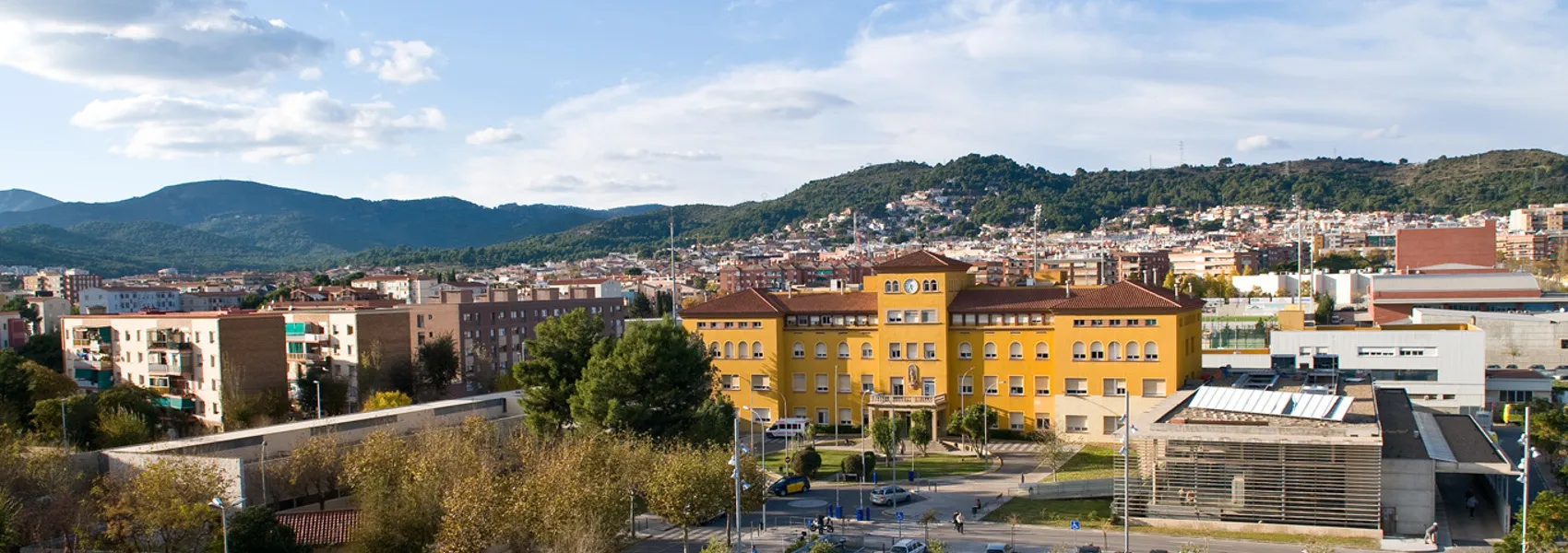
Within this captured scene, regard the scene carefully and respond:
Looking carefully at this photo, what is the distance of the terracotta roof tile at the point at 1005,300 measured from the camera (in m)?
52.2

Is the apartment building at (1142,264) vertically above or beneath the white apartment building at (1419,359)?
above

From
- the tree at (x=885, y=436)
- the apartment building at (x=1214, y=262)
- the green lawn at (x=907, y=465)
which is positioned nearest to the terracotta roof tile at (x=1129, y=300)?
the green lawn at (x=907, y=465)

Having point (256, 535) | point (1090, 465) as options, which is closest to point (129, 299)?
point (256, 535)

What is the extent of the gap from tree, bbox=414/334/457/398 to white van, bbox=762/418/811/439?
2220 cm

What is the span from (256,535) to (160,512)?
97.3 inches

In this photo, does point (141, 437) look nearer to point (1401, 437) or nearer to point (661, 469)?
point (661, 469)

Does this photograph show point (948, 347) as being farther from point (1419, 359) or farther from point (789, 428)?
point (1419, 359)

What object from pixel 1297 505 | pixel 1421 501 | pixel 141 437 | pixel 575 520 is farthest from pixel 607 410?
pixel 1421 501

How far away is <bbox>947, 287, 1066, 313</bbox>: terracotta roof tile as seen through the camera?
52.2 meters

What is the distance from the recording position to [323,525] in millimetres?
32625

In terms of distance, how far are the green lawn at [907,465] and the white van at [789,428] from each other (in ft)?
15.0

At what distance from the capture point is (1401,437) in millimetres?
36719

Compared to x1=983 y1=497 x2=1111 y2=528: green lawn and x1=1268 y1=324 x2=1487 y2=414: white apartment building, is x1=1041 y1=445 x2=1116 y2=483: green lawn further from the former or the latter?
x1=1268 y1=324 x2=1487 y2=414: white apartment building

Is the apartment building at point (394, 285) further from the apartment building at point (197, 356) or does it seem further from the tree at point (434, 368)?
the apartment building at point (197, 356)
